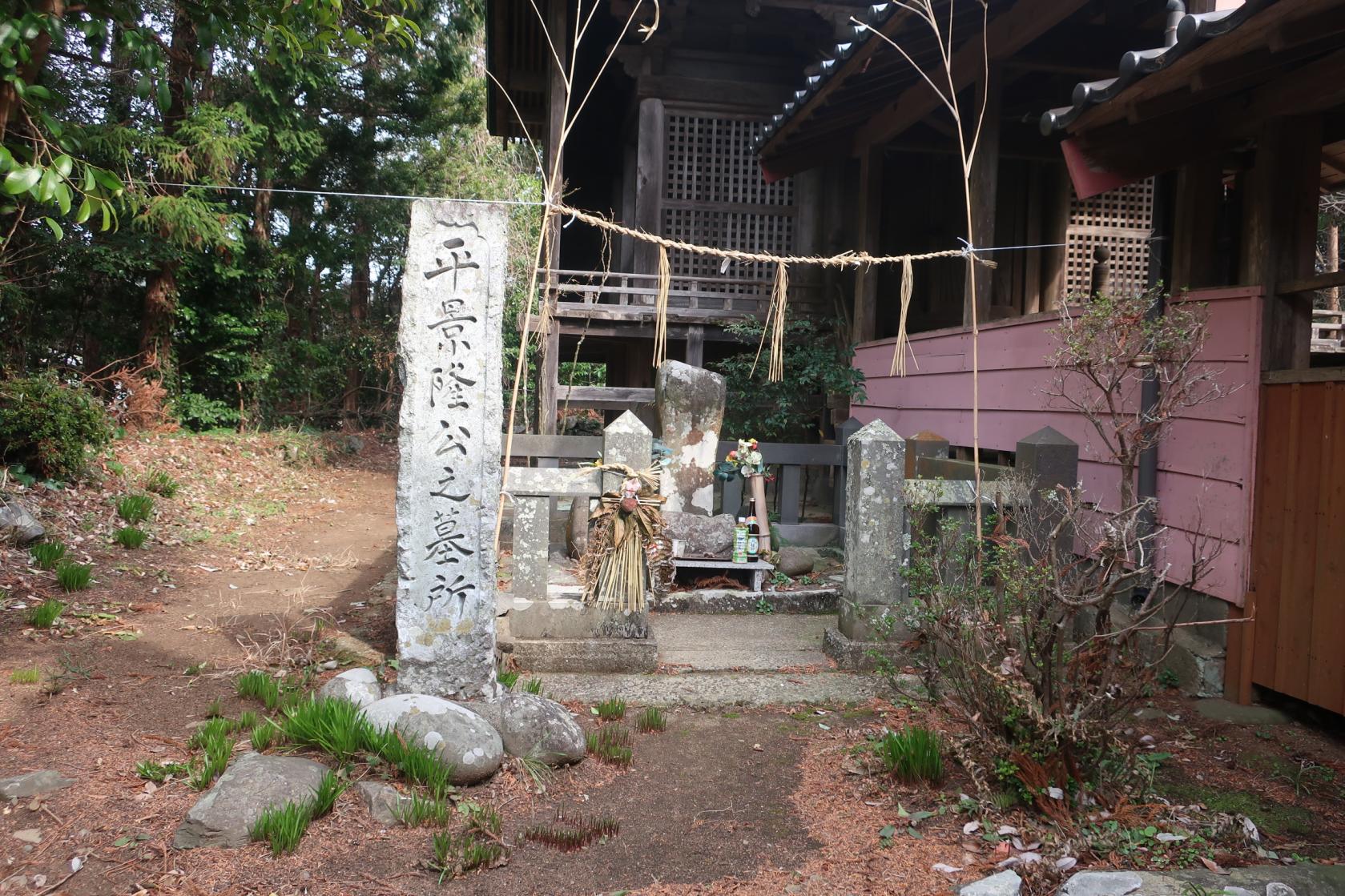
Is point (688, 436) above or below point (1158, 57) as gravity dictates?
below

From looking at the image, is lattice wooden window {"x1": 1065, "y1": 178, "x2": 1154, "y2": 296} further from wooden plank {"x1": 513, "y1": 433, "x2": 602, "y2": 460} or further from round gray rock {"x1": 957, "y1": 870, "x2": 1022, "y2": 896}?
round gray rock {"x1": 957, "y1": 870, "x2": 1022, "y2": 896}

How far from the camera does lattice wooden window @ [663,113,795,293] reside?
11.0m

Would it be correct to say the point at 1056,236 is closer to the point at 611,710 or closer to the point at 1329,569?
the point at 1329,569

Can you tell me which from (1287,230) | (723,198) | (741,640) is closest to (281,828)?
(741,640)

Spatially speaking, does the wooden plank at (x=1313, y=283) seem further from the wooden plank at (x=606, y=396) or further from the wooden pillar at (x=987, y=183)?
the wooden plank at (x=606, y=396)

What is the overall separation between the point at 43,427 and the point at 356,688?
633 cm

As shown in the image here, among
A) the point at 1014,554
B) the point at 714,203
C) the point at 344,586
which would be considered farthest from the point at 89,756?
the point at 714,203

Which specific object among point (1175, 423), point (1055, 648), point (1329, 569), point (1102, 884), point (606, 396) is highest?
point (606, 396)

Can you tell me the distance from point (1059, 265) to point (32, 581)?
34.0 feet

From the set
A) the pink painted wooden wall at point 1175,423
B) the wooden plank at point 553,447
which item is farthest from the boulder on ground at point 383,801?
the pink painted wooden wall at point 1175,423

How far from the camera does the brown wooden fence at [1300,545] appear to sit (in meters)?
4.41

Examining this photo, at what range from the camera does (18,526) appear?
705 centimetres

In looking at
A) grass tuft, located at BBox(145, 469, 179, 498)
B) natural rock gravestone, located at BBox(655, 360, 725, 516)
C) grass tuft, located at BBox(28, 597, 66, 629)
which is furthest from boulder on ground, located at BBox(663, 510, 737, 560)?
grass tuft, located at BBox(145, 469, 179, 498)

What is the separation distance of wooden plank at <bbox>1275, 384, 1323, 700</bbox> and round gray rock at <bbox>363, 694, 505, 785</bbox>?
4.15 metres
